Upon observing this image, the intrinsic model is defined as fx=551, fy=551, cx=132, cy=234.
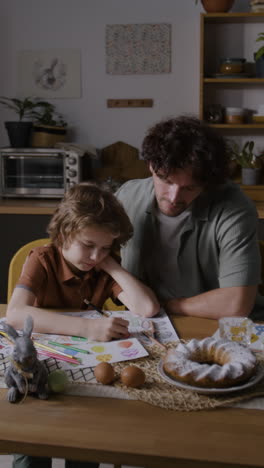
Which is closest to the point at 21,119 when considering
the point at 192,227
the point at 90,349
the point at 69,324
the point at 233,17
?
the point at 233,17

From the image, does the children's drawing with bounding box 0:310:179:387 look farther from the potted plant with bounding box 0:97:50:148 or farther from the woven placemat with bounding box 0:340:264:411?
the potted plant with bounding box 0:97:50:148

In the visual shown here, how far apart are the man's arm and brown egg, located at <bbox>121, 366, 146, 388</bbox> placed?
45 centimetres

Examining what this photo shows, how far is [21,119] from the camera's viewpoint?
11.5ft

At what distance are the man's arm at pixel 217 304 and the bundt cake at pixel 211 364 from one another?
1.17ft

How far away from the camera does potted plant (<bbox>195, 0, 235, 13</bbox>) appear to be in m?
3.06

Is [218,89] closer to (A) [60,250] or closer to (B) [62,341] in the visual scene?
(A) [60,250]

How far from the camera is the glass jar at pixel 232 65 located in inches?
124

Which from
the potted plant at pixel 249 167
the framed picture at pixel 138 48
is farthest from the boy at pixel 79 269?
the framed picture at pixel 138 48

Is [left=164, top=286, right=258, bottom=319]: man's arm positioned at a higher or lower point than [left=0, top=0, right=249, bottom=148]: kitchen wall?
lower

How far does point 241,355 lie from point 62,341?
0.41 m

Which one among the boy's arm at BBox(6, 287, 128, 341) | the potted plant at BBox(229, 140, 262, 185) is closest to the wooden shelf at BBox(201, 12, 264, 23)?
the potted plant at BBox(229, 140, 262, 185)

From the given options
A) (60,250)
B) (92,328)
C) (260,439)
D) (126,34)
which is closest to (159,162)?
(60,250)

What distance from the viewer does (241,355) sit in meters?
1.05

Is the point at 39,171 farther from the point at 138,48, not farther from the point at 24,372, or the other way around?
the point at 24,372
